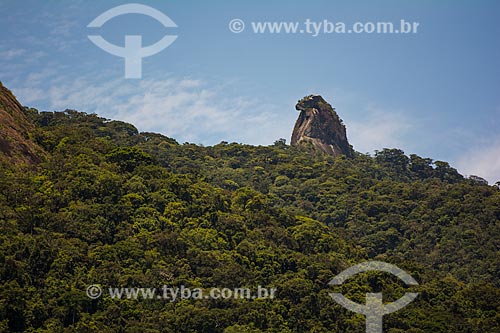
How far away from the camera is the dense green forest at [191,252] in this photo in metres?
47.0

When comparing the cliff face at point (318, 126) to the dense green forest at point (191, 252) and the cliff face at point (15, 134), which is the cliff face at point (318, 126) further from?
the cliff face at point (15, 134)

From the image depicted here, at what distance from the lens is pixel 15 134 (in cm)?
6106

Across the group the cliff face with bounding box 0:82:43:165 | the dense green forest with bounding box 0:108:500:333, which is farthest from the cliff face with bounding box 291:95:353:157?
the cliff face with bounding box 0:82:43:165

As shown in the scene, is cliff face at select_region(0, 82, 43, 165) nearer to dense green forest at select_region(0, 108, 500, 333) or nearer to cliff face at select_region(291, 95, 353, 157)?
dense green forest at select_region(0, 108, 500, 333)

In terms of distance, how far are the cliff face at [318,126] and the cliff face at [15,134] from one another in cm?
5488

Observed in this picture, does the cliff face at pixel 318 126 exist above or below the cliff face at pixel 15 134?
above

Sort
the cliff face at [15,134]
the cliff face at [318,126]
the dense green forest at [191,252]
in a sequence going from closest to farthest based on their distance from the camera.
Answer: the dense green forest at [191,252] → the cliff face at [15,134] → the cliff face at [318,126]

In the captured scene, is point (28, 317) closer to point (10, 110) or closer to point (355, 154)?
point (10, 110)

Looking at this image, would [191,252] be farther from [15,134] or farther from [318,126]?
[318,126]

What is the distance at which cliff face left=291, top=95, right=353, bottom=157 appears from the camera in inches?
4572

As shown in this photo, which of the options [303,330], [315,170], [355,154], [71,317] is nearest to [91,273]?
[71,317]

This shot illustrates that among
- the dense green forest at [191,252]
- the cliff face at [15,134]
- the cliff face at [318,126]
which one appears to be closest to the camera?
the dense green forest at [191,252]

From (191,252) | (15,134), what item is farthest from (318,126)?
(191,252)

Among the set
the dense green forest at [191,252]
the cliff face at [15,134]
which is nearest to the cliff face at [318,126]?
the dense green forest at [191,252]
